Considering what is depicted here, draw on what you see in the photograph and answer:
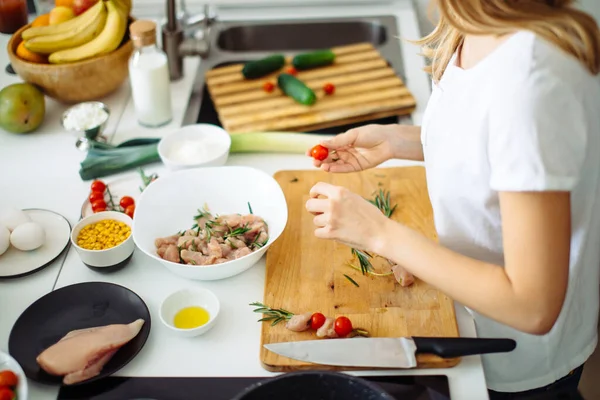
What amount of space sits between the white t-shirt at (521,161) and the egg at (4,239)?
0.86 meters

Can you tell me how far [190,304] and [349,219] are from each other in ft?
1.13

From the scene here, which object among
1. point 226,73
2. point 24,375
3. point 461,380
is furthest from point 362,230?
point 226,73

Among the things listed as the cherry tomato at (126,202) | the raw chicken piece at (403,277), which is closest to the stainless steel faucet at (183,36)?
the cherry tomato at (126,202)

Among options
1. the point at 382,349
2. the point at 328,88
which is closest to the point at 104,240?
the point at 382,349

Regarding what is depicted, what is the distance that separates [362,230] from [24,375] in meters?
0.59

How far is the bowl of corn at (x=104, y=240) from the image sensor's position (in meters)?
1.25

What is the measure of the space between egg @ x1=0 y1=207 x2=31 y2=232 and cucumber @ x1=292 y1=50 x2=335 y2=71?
3.11ft

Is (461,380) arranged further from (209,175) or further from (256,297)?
(209,175)

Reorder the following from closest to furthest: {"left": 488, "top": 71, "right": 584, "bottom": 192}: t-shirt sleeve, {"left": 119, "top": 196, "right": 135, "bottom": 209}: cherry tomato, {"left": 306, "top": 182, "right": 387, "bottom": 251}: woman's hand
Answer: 1. {"left": 488, "top": 71, "right": 584, "bottom": 192}: t-shirt sleeve
2. {"left": 306, "top": 182, "right": 387, "bottom": 251}: woman's hand
3. {"left": 119, "top": 196, "right": 135, "bottom": 209}: cherry tomato

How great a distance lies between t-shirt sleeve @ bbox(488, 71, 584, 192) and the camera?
87cm

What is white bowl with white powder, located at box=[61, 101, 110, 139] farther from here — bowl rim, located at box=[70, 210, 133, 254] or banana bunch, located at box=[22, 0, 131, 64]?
bowl rim, located at box=[70, 210, 133, 254]

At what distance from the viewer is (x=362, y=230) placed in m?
1.09

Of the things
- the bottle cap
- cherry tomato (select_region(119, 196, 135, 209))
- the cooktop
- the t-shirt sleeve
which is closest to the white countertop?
the cooktop

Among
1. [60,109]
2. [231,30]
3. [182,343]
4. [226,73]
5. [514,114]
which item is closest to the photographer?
[514,114]
